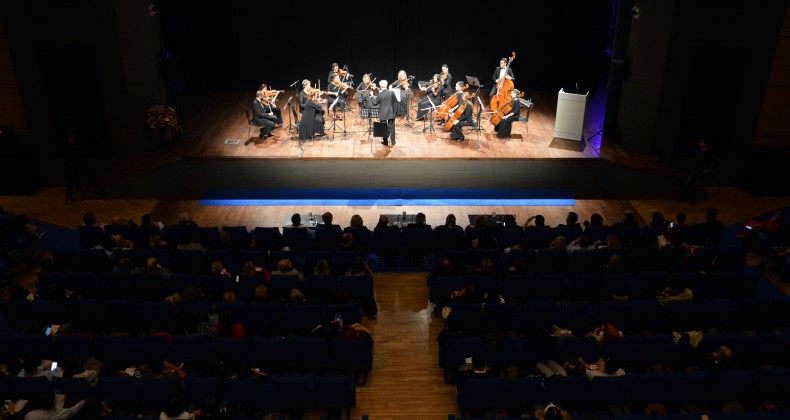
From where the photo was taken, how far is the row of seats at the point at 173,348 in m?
7.55

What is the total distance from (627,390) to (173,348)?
478 cm

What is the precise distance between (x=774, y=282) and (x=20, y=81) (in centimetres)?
1242

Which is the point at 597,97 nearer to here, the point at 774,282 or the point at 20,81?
the point at 774,282

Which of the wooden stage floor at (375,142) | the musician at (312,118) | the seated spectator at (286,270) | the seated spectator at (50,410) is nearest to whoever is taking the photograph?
the seated spectator at (50,410)

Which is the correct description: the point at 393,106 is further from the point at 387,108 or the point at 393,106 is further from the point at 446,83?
the point at 446,83

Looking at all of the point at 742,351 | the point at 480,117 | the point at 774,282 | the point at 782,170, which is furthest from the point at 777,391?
the point at 480,117

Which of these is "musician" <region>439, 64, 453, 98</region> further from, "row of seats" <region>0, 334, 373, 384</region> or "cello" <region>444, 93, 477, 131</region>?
"row of seats" <region>0, 334, 373, 384</region>

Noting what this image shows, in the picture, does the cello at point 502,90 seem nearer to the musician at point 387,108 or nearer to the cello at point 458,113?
the cello at point 458,113

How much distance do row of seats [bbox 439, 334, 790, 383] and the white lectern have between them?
5.91 meters

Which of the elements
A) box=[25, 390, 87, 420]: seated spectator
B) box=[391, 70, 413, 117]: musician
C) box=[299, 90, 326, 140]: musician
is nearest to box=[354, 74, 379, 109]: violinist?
box=[391, 70, 413, 117]: musician

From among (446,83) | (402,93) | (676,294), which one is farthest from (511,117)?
(676,294)

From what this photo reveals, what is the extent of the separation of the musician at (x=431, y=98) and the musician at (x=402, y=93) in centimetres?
30

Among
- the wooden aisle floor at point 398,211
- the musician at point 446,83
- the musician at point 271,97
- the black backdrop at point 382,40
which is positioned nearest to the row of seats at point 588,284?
the wooden aisle floor at point 398,211

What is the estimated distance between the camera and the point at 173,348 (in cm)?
761
